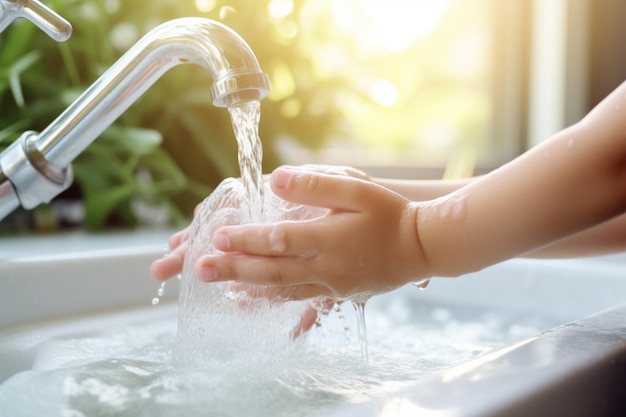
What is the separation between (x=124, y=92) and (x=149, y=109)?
82cm

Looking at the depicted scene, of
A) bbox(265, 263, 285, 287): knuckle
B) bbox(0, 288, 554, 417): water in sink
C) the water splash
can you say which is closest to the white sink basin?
A: bbox(0, 288, 554, 417): water in sink

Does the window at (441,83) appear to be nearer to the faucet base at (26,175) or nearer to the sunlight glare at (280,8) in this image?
the sunlight glare at (280,8)

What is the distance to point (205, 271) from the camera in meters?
0.54

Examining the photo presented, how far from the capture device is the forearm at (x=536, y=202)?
1.66 feet

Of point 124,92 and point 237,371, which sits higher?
point 124,92

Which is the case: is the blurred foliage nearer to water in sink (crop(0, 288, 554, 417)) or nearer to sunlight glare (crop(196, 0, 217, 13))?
sunlight glare (crop(196, 0, 217, 13))

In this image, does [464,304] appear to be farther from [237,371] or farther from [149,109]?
Answer: [149,109]

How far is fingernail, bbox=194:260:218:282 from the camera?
537 millimetres

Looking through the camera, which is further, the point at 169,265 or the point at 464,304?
the point at 464,304

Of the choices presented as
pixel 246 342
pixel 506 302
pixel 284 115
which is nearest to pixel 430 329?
pixel 506 302

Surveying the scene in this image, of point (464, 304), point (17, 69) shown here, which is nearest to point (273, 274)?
point (464, 304)

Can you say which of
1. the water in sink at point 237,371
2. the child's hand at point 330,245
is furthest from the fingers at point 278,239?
the water in sink at point 237,371

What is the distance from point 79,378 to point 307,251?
7.7 inches

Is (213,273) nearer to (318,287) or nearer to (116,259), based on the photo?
(318,287)
